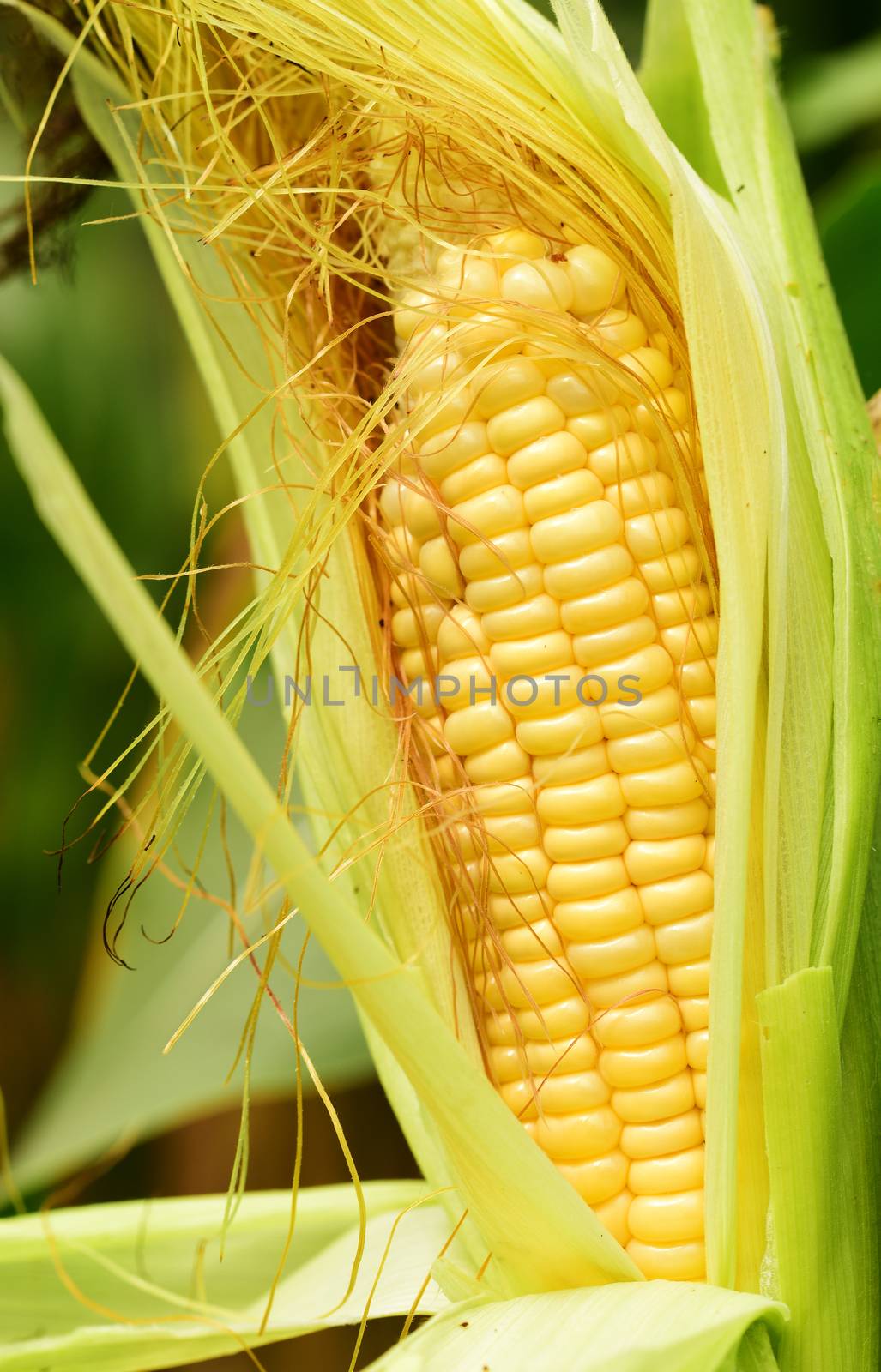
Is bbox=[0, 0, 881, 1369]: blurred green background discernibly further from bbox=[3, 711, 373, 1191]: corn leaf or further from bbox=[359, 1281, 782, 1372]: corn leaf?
bbox=[359, 1281, 782, 1372]: corn leaf

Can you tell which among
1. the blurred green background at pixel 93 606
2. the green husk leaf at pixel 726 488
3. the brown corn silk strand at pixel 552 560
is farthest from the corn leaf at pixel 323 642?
the blurred green background at pixel 93 606

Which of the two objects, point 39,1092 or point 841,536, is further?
point 39,1092

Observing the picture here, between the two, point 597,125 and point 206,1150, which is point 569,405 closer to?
point 597,125

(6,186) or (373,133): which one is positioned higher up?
(6,186)

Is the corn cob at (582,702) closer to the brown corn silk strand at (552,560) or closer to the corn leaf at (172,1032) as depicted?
the brown corn silk strand at (552,560)

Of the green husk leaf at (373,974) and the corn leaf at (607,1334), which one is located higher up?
the green husk leaf at (373,974)

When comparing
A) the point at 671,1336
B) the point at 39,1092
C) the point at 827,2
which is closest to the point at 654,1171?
the point at 671,1336
